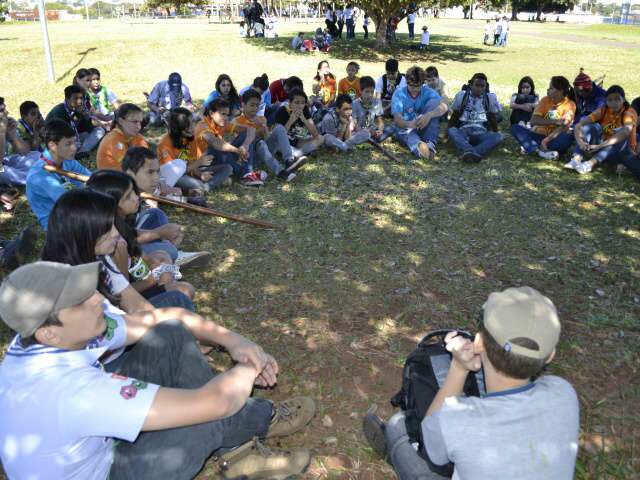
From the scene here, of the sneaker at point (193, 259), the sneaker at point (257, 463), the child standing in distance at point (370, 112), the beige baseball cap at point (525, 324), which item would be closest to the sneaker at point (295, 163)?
the child standing in distance at point (370, 112)

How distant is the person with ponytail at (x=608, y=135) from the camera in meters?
8.18

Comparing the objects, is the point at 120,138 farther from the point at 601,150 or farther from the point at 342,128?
the point at 601,150

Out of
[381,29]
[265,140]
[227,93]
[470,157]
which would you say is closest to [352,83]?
[227,93]

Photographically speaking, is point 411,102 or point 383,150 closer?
point 383,150

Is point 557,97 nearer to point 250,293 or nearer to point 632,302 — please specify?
point 632,302

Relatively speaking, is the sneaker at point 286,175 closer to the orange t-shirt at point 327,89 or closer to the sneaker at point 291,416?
the orange t-shirt at point 327,89

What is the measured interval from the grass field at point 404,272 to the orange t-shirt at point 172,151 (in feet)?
2.37

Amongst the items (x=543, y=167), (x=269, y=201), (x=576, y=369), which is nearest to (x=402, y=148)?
(x=543, y=167)

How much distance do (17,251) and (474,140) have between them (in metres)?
7.70

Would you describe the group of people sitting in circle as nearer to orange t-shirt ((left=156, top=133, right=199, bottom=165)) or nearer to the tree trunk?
orange t-shirt ((left=156, top=133, right=199, bottom=165))

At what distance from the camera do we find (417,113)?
9680mm

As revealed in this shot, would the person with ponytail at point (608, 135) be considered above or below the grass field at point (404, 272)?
above

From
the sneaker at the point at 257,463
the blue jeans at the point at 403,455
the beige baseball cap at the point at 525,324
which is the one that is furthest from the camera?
the sneaker at the point at 257,463

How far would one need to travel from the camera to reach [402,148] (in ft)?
32.2
